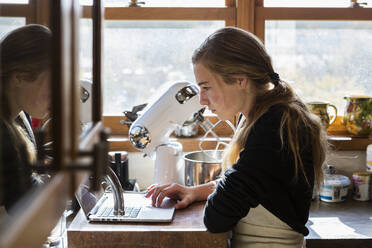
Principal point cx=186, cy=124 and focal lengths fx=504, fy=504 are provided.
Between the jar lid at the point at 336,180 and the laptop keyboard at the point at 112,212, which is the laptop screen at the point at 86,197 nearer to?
the laptop keyboard at the point at 112,212

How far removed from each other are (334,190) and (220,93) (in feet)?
2.60

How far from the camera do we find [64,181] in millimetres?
554

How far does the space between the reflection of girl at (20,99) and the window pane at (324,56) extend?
72.4 inches

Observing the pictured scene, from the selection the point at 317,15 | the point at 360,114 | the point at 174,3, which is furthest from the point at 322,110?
the point at 174,3

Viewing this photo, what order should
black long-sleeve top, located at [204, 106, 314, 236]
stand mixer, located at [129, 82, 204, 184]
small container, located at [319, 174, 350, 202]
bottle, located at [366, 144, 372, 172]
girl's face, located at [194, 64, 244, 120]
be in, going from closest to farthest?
black long-sleeve top, located at [204, 106, 314, 236], girl's face, located at [194, 64, 244, 120], stand mixer, located at [129, 82, 204, 184], small container, located at [319, 174, 350, 202], bottle, located at [366, 144, 372, 172]

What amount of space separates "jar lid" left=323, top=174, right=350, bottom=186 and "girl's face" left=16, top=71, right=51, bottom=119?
1652 millimetres

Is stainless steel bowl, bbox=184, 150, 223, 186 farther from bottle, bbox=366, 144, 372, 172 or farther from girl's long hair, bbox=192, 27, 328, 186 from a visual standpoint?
bottle, bbox=366, 144, 372, 172

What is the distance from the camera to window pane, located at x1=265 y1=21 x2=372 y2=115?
243 cm

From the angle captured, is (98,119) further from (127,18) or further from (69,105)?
(127,18)

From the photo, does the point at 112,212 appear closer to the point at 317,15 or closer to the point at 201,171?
the point at 201,171

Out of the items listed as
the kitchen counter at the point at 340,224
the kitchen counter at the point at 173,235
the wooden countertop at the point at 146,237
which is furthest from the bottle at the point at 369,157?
the wooden countertop at the point at 146,237

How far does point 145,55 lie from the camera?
2.42 meters

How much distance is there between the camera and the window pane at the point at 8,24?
643 millimetres

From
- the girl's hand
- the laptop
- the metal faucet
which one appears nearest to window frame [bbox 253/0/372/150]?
the girl's hand
